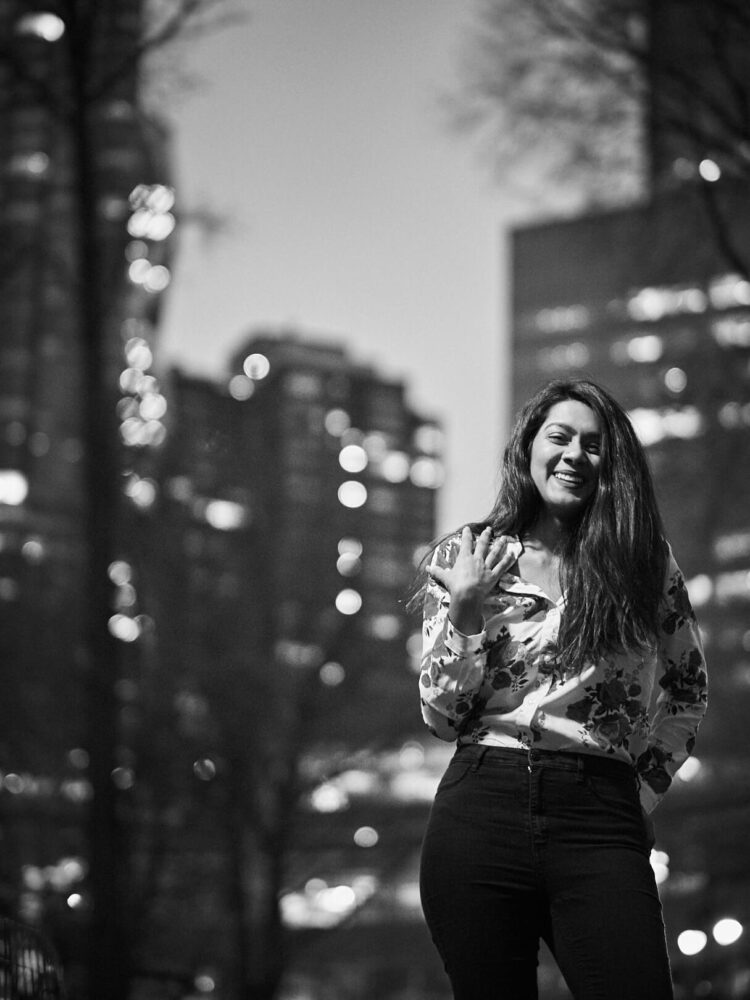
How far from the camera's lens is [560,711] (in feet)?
8.79

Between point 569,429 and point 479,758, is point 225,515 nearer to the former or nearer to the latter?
point 569,429

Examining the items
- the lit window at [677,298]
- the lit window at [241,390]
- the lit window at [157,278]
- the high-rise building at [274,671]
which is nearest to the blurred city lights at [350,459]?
the high-rise building at [274,671]

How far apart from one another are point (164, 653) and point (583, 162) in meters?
10.3

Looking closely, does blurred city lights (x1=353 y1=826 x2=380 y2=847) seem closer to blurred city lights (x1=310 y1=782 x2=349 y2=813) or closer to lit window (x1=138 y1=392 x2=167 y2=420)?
blurred city lights (x1=310 y1=782 x2=349 y2=813)

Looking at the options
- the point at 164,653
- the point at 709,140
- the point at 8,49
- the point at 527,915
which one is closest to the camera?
the point at 527,915

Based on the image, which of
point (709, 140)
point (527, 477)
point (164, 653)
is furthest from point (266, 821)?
point (527, 477)

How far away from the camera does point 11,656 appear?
758 inches

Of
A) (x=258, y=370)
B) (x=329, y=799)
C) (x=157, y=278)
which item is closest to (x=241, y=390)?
(x=157, y=278)

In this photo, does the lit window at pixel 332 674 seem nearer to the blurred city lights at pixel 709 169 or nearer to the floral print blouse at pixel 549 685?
the blurred city lights at pixel 709 169

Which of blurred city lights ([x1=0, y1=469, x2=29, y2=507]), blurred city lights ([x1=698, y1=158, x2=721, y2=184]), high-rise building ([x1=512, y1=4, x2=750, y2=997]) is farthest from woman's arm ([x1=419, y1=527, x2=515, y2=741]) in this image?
blurred city lights ([x1=0, y1=469, x2=29, y2=507])

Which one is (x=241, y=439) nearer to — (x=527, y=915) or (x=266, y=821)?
(x=266, y=821)

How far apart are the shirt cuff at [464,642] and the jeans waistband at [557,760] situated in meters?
0.18

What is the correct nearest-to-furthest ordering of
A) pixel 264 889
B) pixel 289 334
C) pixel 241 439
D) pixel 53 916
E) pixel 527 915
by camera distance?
pixel 527 915, pixel 53 916, pixel 264 889, pixel 241 439, pixel 289 334

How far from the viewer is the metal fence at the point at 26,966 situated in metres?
3.29
